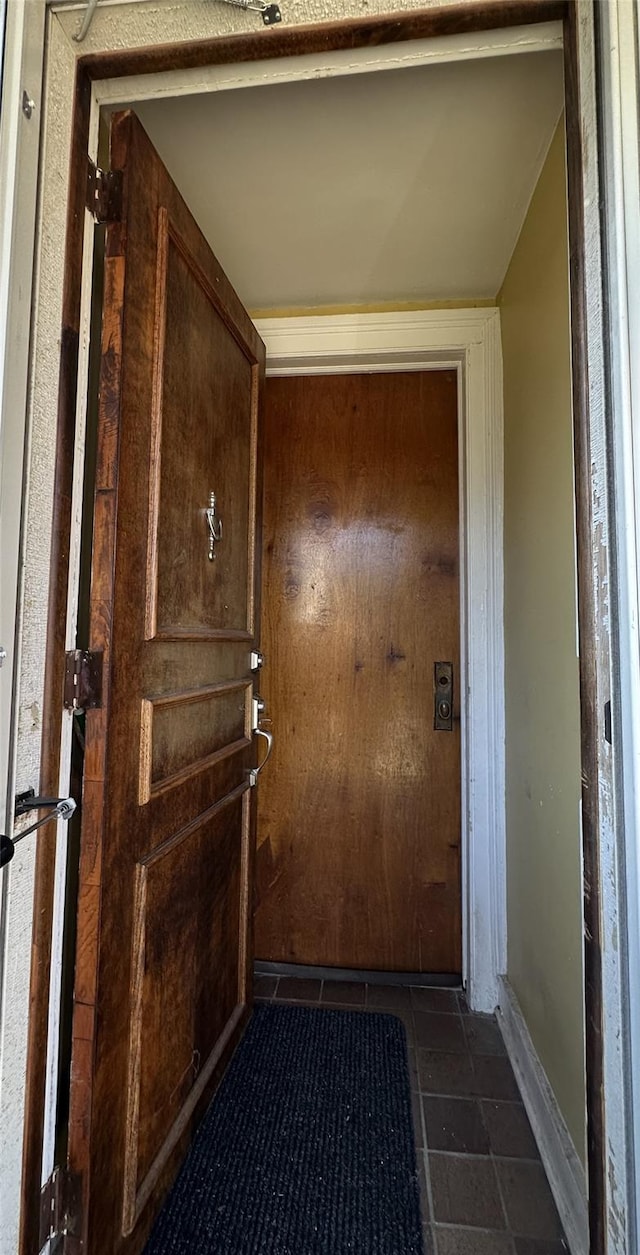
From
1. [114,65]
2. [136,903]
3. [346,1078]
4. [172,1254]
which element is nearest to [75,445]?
[114,65]

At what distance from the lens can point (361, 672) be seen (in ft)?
6.33

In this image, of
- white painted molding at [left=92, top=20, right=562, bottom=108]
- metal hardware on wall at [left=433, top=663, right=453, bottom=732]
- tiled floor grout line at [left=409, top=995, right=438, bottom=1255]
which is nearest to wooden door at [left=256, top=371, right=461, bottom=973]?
metal hardware on wall at [left=433, top=663, right=453, bottom=732]

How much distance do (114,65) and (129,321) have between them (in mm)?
400

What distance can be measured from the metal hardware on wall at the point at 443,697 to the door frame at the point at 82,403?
108 cm

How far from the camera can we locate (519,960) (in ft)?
4.98

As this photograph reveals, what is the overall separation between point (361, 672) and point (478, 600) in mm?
477

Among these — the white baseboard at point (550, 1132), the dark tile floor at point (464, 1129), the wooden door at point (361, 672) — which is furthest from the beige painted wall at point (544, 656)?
the wooden door at point (361, 672)

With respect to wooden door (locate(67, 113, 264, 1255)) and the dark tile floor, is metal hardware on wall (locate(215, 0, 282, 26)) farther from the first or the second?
the dark tile floor

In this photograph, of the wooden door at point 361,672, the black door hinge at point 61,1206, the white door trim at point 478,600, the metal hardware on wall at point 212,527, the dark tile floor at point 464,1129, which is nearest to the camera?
the black door hinge at point 61,1206

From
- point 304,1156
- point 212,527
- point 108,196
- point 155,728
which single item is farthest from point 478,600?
point 304,1156

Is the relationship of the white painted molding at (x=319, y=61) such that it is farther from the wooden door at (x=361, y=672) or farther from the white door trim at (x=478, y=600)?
Answer: the wooden door at (x=361, y=672)

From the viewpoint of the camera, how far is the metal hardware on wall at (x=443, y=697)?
6.20ft

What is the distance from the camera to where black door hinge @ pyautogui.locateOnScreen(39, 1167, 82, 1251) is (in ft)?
2.72

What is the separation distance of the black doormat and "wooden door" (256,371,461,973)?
0.36m
